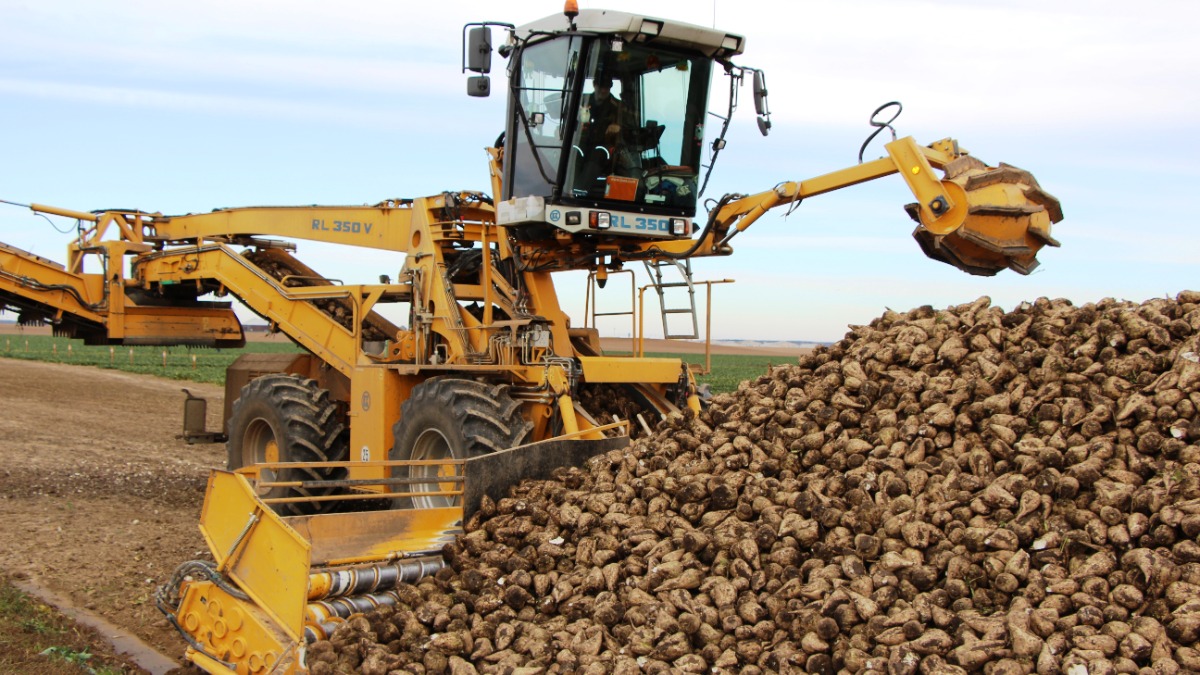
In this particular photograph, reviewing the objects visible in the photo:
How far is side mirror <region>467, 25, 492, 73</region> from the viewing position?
7449 mm

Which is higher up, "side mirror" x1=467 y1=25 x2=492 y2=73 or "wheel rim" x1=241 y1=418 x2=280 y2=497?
"side mirror" x1=467 y1=25 x2=492 y2=73

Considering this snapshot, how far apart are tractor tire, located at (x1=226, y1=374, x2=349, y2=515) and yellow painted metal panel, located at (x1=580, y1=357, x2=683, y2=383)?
2.65 metres

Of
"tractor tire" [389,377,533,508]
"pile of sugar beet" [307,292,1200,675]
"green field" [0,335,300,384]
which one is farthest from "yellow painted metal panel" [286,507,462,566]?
"green field" [0,335,300,384]

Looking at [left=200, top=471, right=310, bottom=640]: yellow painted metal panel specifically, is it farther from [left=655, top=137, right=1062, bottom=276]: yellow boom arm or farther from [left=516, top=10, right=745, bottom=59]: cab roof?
[left=655, top=137, right=1062, bottom=276]: yellow boom arm

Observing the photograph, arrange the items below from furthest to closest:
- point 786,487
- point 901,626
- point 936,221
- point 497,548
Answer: point 936,221 < point 497,548 < point 786,487 < point 901,626

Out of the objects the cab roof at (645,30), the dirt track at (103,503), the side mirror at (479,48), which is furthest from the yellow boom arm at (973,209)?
the dirt track at (103,503)

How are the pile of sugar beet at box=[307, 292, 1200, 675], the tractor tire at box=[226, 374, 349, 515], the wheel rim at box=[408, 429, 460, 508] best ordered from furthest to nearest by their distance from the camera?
1. the tractor tire at box=[226, 374, 349, 515]
2. the wheel rim at box=[408, 429, 460, 508]
3. the pile of sugar beet at box=[307, 292, 1200, 675]

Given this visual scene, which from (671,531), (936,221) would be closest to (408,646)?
(671,531)

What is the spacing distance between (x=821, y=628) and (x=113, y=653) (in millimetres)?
4109

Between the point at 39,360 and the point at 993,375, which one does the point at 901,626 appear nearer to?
the point at 993,375

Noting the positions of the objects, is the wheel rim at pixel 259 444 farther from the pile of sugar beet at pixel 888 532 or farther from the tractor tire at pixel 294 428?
the pile of sugar beet at pixel 888 532

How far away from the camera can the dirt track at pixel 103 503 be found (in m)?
7.41

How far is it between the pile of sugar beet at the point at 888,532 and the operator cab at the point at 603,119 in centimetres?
202

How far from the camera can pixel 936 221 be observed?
6.53 metres
